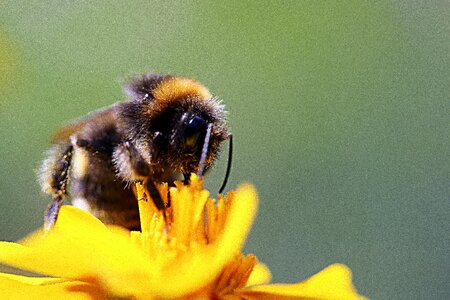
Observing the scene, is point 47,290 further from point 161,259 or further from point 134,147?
point 134,147

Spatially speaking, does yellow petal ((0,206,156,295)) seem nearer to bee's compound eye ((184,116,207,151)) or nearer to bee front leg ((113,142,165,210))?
bee front leg ((113,142,165,210))

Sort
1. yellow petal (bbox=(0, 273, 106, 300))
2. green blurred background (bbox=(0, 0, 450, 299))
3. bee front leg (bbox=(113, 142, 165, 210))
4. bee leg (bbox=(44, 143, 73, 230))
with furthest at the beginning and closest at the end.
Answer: green blurred background (bbox=(0, 0, 450, 299)) < bee leg (bbox=(44, 143, 73, 230)) < bee front leg (bbox=(113, 142, 165, 210)) < yellow petal (bbox=(0, 273, 106, 300))

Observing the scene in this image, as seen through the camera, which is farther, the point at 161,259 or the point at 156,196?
the point at 156,196

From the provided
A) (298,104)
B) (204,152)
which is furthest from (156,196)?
(298,104)

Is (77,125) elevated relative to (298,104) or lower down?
lower down

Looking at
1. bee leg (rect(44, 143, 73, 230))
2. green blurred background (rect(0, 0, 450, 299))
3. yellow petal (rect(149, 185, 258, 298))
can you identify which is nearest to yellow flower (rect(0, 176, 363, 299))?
yellow petal (rect(149, 185, 258, 298))

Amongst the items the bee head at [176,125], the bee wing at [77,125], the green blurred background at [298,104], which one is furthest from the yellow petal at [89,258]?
the green blurred background at [298,104]
